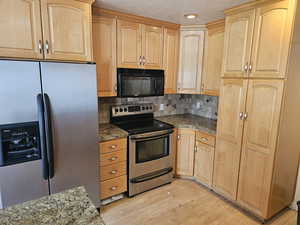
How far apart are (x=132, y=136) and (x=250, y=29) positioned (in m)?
1.80

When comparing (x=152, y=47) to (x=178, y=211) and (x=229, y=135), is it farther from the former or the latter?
(x=178, y=211)

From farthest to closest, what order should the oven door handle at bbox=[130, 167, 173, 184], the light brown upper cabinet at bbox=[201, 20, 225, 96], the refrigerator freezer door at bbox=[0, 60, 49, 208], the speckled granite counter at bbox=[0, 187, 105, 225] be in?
the light brown upper cabinet at bbox=[201, 20, 225, 96]
the oven door handle at bbox=[130, 167, 173, 184]
the refrigerator freezer door at bbox=[0, 60, 49, 208]
the speckled granite counter at bbox=[0, 187, 105, 225]

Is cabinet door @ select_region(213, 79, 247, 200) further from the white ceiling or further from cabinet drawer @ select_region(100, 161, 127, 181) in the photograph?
cabinet drawer @ select_region(100, 161, 127, 181)

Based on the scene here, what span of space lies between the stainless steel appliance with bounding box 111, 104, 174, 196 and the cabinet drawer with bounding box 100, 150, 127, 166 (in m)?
0.08

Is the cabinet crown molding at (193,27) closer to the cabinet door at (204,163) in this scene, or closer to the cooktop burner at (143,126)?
the cooktop burner at (143,126)

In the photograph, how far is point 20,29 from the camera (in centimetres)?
161

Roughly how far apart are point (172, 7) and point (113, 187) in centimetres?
228

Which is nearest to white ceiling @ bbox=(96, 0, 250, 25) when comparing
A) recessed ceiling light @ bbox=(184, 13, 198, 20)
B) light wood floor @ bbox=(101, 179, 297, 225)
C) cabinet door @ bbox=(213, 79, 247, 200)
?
recessed ceiling light @ bbox=(184, 13, 198, 20)

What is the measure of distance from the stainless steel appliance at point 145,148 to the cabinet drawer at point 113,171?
9 centimetres

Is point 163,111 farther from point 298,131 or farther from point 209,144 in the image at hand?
point 298,131

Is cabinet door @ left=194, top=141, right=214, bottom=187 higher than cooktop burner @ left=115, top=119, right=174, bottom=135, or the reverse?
cooktop burner @ left=115, top=119, right=174, bottom=135

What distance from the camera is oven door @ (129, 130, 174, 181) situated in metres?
2.41

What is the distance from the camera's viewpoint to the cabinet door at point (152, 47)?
104 inches

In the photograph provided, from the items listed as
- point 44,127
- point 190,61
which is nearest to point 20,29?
point 44,127
